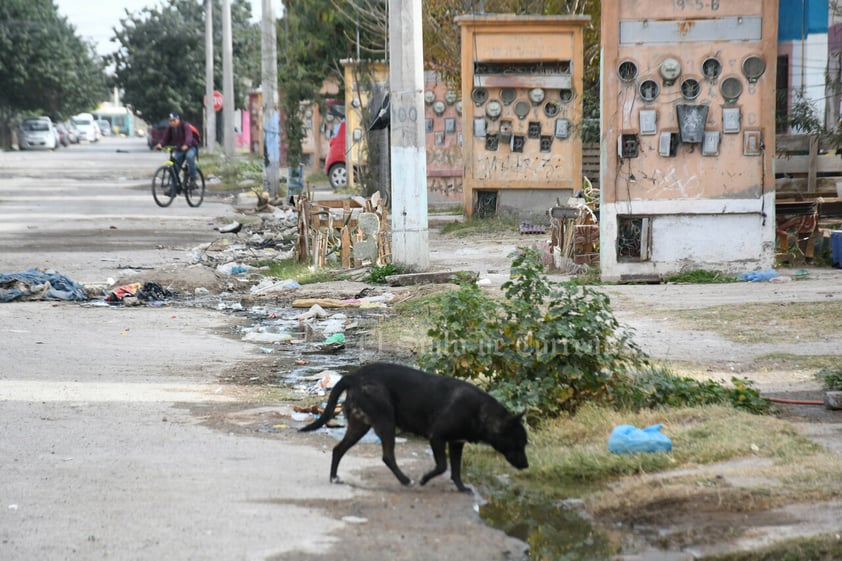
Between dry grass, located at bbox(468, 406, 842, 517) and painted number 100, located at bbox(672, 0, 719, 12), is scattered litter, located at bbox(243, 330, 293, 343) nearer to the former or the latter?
dry grass, located at bbox(468, 406, 842, 517)

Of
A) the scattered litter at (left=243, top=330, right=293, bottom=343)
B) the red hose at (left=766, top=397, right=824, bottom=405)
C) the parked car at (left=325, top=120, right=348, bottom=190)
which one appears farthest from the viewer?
the parked car at (left=325, top=120, right=348, bottom=190)

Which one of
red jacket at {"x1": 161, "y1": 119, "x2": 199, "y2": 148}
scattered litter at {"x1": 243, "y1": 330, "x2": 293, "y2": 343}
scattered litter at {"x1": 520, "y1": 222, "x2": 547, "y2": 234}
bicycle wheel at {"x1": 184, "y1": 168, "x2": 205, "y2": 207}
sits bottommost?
scattered litter at {"x1": 243, "y1": 330, "x2": 293, "y2": 343}

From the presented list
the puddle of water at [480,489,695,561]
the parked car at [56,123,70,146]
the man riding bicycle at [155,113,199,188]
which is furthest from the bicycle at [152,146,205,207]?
the parked car at [56,123,70,146]

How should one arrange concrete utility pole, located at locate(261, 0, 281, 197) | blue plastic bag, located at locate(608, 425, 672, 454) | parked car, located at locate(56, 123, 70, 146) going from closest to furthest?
1. blue plastic bag, located at locate(608, 425, 672, 454)
2. concrete utility pole, located at locate(261, 0, 281, 197)
3. parked car, located at locate(56, 123, 70, 146)

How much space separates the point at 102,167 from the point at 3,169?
14.6 feet

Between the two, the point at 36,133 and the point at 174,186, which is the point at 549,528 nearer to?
the point at 174,186

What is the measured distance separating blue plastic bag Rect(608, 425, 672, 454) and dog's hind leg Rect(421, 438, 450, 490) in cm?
100

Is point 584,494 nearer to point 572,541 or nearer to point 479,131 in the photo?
point 572,541

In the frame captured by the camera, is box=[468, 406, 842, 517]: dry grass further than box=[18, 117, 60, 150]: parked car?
No

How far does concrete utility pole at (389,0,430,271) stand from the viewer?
42.9ft

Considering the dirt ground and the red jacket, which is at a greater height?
the red jacket

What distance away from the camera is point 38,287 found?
1269 cm

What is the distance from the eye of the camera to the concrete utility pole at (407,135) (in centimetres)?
1307

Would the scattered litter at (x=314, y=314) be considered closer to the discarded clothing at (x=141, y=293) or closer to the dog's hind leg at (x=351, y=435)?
the discarded clothing at (x=141, y=293)
